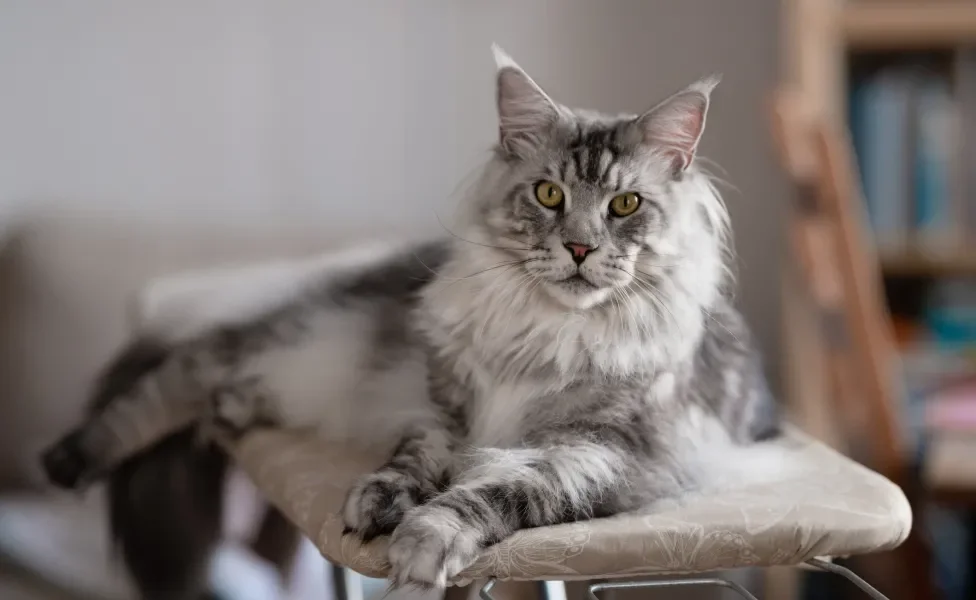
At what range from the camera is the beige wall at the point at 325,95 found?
172 centimetres

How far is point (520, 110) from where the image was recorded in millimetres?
1075

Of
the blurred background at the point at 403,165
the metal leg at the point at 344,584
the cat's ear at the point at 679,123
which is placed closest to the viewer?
the cat's ear at the point at 679,123

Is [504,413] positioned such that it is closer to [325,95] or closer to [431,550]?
[431,550]

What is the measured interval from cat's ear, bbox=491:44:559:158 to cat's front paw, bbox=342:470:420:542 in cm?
40

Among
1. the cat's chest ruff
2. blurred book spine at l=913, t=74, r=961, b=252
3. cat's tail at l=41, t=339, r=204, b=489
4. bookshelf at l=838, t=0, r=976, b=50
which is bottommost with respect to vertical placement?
cat's tail at l=41, t=339, r=204, b=489

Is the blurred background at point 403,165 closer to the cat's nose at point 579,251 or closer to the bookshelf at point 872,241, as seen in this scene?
the bookshelf at point 872,241

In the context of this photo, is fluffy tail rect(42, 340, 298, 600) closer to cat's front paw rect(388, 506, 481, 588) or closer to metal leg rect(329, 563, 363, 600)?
metal leg rect(329, 563, 363, 600)

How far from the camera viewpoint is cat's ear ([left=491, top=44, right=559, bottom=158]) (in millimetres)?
1055

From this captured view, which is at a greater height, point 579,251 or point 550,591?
point 579,251

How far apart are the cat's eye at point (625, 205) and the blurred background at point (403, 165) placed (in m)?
0.67

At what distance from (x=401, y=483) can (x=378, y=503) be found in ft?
0.16

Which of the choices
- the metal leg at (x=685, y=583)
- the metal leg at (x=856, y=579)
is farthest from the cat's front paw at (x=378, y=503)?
the metal leg at (x=856, y=579)

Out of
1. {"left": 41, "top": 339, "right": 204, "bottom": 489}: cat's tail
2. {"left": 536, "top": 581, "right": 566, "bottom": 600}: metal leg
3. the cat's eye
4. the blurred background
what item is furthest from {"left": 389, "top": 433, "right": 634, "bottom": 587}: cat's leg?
the blurred background

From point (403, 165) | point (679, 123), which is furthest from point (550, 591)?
point (403, 165)
